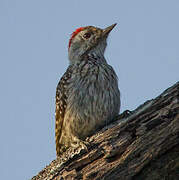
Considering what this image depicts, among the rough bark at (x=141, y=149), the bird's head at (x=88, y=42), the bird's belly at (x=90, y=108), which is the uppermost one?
the bird's head at (x=88, y=42)

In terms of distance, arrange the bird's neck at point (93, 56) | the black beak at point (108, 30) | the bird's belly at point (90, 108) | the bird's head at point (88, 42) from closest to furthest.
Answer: the bird's belly at point (90, 108) < the bird's neck at point (93, 56) < the bird's head at point (88, 42) < the black beak at point (108, 30)

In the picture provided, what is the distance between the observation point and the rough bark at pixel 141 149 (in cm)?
444

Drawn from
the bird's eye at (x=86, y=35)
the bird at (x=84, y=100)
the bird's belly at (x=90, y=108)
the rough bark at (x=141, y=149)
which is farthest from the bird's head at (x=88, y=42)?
the rough bark at (x=141, y=149)

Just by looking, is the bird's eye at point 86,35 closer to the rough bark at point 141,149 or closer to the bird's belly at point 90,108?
the bird's belly at point 90,108

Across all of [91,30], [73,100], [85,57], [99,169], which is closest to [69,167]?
[99,169]

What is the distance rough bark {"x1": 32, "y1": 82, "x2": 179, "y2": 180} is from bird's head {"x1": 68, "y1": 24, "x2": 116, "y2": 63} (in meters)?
3.11

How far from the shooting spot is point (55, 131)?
745 centimetres

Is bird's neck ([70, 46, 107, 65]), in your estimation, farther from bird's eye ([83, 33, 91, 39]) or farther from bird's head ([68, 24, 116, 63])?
bird's eye ([83, 33, 91, 39])

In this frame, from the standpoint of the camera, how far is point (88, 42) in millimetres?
8180

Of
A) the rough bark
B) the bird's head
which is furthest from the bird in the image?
the rough bark

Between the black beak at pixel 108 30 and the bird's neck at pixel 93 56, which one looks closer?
the bird's neck at pixel 93 56

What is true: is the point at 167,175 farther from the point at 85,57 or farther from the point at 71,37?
the point at 71,37

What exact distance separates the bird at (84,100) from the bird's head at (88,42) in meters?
0.16

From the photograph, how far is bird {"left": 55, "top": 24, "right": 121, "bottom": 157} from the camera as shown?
262 inches
